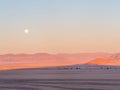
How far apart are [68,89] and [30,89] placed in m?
3.91

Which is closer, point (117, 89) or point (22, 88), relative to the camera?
point (117, 89)

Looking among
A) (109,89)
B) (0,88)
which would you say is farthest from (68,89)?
(0,88)

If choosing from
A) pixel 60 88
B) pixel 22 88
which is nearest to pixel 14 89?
→ pixel 22 88

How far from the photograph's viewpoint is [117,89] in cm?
3994

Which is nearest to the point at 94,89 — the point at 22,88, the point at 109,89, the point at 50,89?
the point at 109,89

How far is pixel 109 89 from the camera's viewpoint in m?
40.3

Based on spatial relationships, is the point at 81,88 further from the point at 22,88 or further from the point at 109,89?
the point at 22,88

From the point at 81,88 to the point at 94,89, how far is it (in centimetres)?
210

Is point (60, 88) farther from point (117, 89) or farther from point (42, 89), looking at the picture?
point (117, 89)

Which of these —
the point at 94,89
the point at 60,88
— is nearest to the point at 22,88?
the point at 60,88

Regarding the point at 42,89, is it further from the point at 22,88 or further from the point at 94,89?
the point at 94,89

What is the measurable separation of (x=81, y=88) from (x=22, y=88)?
20.4 ft

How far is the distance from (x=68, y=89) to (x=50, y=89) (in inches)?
72.8

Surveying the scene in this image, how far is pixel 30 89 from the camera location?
41.4 metres
